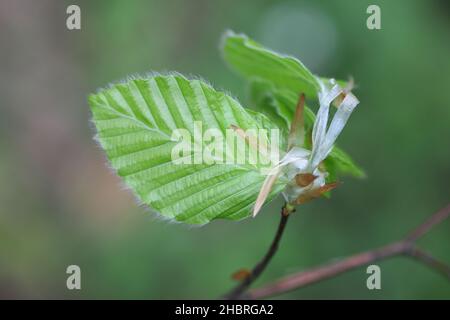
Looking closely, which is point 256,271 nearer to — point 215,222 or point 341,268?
point 341,268

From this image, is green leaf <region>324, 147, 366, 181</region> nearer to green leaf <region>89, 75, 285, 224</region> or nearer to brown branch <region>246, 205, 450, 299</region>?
green leaf <region>89, 75, 285, 224</region>

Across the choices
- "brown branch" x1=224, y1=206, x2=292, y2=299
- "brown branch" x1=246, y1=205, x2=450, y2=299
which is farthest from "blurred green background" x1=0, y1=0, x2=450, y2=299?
"brown branch" x1=224, y1=206, x2=292, y2=299

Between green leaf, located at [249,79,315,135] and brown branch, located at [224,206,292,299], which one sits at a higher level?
green leaf, located at [249,79,315,135]

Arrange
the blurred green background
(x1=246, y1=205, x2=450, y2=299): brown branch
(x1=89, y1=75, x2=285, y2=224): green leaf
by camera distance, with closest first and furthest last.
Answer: (x1=89, y1=75, x2=285, y2=224): green leaf → (x1=246, y1=205, x2=450, y2=299): brown branch → the blurred green background

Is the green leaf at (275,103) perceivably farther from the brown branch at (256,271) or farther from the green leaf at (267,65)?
the brown branch at (256,271)

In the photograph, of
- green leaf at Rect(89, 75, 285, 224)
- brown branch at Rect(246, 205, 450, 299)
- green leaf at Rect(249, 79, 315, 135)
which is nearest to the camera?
green leaf at Rect(89, 75, 285, 224)
